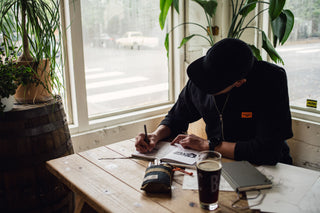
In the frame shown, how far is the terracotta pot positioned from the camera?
168 centimetres

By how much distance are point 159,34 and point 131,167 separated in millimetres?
1809

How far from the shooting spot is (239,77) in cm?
127

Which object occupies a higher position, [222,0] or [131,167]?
[222,0]

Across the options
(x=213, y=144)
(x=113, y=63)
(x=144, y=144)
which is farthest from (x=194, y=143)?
(x=113, y=63)

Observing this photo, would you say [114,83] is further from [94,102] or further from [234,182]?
[234,182]

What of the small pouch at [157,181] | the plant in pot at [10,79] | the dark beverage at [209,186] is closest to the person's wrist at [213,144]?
the small pouch at [157,181]

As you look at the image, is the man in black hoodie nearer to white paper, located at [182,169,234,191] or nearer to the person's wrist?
the person's wrist

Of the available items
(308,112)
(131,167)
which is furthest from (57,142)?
(308,112)

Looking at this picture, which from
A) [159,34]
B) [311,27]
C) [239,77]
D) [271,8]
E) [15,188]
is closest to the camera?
[239,77]

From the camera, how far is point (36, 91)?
5.58ft

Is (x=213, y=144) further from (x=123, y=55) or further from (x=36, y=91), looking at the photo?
(x=123, y=55)

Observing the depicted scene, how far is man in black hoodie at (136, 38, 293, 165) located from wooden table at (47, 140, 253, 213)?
19cm

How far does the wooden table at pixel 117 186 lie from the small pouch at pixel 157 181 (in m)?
0.02

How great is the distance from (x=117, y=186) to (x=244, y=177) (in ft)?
1.50
